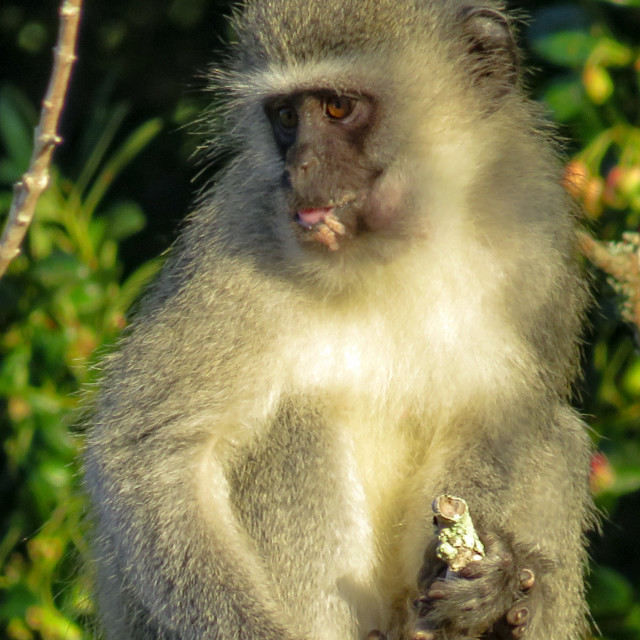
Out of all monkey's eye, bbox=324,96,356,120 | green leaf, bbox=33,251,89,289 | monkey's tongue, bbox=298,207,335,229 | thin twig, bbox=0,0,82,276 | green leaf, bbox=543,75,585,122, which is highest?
thin twig, bbox=0,0,82,276

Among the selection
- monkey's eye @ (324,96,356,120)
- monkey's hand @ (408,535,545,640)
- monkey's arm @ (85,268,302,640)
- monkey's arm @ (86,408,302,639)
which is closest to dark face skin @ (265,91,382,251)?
monkey's eye @ (324,96,356,120)

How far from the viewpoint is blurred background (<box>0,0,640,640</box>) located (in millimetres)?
3930

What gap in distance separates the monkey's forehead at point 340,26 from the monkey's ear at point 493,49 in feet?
0.24

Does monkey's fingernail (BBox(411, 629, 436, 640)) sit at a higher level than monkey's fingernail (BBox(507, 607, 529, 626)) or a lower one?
higher

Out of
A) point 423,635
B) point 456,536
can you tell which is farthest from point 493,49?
point 423,635

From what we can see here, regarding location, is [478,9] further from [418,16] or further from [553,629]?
[553,629]

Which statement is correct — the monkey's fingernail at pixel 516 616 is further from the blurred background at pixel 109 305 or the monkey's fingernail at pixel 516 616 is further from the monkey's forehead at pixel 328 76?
the monkey's forehead at pixel 328 76

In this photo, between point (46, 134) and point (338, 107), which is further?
point (338, 107)

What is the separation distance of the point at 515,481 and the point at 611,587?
958 millimetres

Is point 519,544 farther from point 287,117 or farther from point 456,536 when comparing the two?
point 287,117

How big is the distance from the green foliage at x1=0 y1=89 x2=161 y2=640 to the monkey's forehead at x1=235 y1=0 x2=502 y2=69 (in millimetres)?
1270

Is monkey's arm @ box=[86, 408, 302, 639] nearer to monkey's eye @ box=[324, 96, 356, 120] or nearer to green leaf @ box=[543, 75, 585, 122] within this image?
monkey's eye @ box=[324, 96, 356, 120]

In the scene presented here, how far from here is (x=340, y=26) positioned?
121 inches

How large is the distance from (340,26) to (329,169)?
458mm
